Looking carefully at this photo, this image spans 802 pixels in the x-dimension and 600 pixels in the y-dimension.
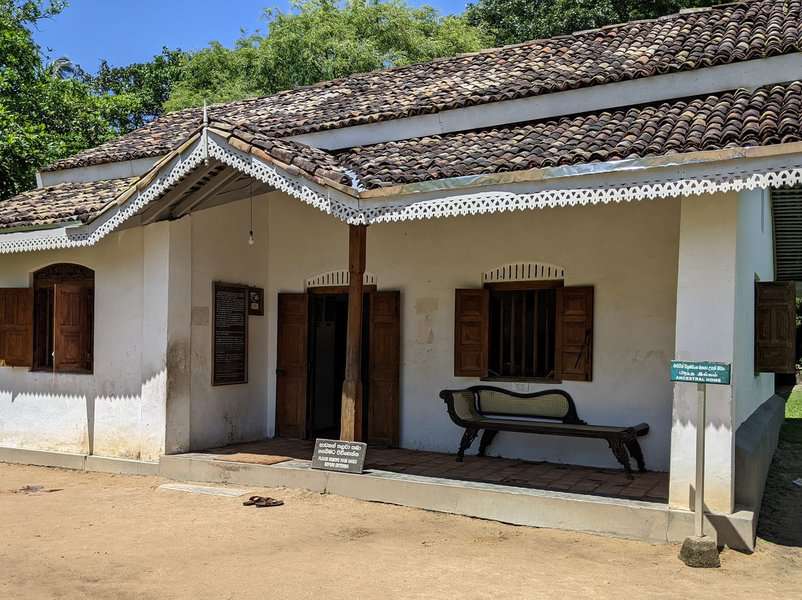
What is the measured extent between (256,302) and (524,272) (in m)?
3.60

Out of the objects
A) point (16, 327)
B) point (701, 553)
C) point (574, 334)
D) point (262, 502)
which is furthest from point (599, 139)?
point (16, 327)

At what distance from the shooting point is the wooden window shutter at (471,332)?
9.21 m

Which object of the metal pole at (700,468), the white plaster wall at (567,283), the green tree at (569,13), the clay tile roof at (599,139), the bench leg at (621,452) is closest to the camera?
the metal pole at (700,468)

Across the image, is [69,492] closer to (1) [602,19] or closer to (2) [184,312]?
(2) [184,312]

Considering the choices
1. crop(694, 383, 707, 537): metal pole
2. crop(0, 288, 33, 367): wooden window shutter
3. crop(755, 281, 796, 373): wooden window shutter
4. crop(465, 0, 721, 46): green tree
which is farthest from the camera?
crop(465, 0, 721, 46): green tree

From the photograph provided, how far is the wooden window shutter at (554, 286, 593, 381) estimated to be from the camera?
8.65 meters

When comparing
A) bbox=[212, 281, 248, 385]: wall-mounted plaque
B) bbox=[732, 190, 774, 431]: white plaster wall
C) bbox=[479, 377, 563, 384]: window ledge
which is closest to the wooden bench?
bbox=[479, 377, 563, 384]: window ledge

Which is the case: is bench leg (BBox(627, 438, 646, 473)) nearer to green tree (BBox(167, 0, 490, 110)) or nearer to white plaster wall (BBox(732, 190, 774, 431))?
white plaster wall (BBox(732, 190, 774, 431))

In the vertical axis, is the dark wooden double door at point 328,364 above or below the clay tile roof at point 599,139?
below

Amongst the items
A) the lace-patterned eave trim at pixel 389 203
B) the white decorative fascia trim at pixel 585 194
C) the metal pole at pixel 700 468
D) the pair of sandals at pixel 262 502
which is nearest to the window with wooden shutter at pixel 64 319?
the lace-patterned eave trim at pixel 389 203

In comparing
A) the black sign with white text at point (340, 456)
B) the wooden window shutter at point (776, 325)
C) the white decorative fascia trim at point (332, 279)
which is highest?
the white decorative fascia trim at point (332, 279)

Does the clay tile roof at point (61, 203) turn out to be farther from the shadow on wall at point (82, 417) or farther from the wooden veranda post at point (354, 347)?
the wooden veranda post at point (354, 347)

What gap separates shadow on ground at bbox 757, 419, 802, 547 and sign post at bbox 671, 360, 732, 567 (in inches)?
46.3

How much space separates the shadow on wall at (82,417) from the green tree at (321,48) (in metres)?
13.8
